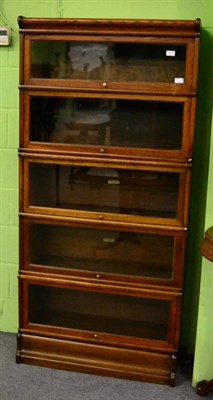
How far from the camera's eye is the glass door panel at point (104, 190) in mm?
2523

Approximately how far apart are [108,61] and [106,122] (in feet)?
1.02

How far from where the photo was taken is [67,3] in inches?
106

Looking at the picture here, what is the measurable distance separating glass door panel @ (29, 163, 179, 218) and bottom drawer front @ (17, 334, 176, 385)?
771 mm

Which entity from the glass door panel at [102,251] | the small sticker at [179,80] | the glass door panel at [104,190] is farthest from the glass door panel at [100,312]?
the small sticker at [179,80]

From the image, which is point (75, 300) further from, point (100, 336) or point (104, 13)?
point (104, 13)

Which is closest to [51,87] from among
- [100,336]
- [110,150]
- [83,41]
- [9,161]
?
[83,41]

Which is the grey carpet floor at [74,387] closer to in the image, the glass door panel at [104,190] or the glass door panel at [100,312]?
the glass door panel at [100,312]

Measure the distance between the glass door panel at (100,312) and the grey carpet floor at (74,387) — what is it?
256 millimetres

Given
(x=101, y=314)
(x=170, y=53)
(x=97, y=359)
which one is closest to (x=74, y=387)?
(x=97, y=359)

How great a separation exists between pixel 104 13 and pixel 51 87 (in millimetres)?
575

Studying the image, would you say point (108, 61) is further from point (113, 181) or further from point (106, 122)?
point (113, 181)

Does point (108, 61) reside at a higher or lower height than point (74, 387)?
higher

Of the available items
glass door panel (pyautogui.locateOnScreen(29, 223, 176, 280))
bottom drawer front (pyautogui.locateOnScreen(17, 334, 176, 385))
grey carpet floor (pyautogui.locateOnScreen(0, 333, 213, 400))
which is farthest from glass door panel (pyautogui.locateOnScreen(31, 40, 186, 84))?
grey carpet floor (pyautogui.locateOnScreen(0, 333, 213, 400))

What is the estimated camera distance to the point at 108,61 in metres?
2.45
